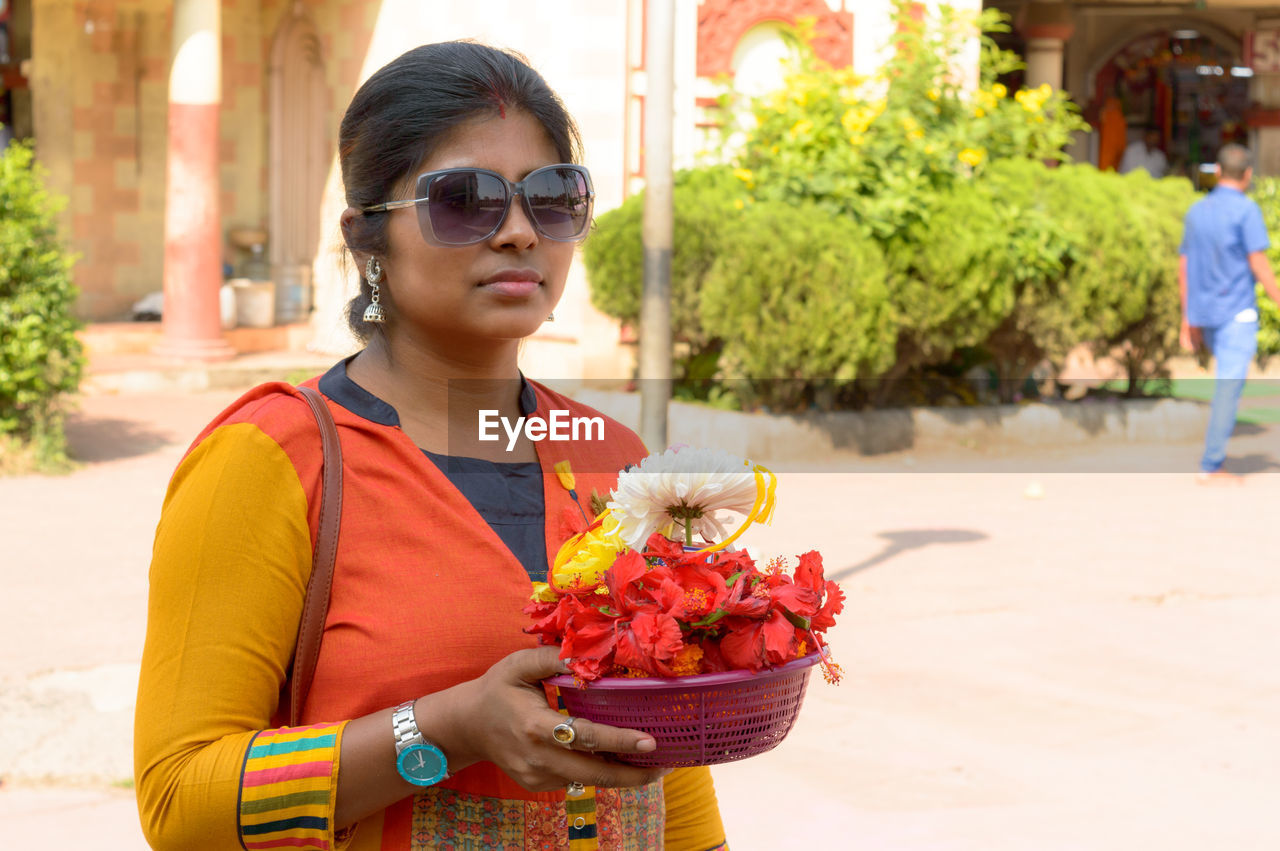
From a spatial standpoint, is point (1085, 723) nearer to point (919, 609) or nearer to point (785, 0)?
point (919, 609)

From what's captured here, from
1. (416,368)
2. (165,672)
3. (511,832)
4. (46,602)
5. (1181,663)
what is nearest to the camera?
(165,672)

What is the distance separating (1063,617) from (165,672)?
5.53 meters

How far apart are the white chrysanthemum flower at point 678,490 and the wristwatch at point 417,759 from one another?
318 mm

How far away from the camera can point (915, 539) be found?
8.09m

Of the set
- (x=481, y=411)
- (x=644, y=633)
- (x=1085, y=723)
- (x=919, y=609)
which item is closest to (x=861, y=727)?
(x=1085, y=723)

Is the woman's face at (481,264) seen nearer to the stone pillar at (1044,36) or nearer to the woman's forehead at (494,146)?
the woman's forehead at (494,146)

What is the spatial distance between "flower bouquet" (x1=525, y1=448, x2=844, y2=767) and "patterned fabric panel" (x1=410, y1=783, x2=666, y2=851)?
23 cm

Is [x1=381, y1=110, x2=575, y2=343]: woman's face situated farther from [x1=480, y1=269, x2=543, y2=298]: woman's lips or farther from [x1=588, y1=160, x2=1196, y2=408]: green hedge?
[x1=588, y1=160, x2=1196, y2=408]: green hedge

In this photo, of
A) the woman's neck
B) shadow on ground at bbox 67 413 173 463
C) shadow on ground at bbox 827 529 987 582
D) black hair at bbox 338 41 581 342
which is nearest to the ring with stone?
the woman's neck

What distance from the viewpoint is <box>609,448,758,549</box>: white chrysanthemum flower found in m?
1.64

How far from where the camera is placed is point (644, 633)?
151cm

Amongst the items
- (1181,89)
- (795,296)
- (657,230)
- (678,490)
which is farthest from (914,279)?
(1181,89)

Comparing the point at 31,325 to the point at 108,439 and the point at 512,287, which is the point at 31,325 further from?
the point at 512,287

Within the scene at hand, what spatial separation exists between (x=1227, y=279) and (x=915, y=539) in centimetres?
316
